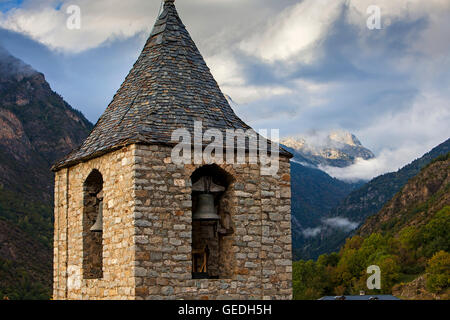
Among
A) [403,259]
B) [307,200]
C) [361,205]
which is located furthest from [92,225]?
[361,205]

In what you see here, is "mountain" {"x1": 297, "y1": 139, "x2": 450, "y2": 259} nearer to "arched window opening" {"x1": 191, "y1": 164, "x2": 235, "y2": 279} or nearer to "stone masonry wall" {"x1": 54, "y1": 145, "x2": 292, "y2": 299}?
"arched window opening" {"x1": 191, "y1": 164, "x2": 235, "y2": 279}

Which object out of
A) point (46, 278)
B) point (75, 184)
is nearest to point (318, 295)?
point (46, 278)

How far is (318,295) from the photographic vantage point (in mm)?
91062

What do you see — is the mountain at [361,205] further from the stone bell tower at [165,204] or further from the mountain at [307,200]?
the stone bell tower at [165,204]

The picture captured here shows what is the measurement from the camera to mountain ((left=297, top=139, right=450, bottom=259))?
424 feet

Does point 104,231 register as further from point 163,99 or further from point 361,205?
point 361,205

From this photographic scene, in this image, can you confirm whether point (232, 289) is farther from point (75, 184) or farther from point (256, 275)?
point (75, 184)

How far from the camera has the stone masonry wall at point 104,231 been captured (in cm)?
1007

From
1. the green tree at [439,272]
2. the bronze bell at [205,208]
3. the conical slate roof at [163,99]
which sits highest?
the conical slate roof at [163,99]

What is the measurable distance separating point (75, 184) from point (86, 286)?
5.82 feet

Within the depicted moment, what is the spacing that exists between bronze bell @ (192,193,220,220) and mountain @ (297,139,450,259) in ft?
379

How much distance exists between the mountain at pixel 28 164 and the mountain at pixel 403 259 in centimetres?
3986

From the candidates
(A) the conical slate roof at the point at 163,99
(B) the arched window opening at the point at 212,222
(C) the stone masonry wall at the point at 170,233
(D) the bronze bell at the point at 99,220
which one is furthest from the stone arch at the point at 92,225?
(B) the arched window opening at the point at 212,222

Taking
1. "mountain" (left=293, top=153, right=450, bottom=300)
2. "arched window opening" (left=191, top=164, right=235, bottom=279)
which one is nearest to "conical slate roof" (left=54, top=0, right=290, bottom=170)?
"arched window opening" (left=191, top=164, right=235, bottom=279)
